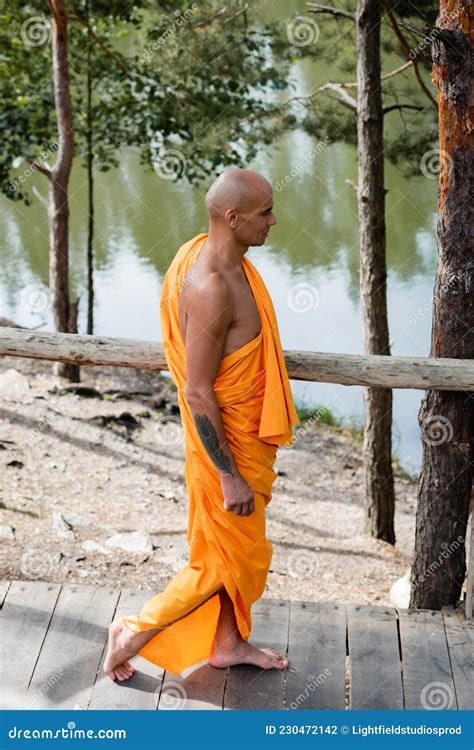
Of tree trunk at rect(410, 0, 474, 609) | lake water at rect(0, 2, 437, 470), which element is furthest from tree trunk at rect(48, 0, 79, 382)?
tree trunk at rect(410, 0, 474, 609)

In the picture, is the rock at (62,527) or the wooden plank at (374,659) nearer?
the wooden plank at (374,659)

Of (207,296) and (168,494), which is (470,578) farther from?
(168,494)

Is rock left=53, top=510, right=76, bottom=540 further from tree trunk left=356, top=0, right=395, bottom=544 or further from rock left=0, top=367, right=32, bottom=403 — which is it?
rock left=0, top=367, right=32, bottom=403

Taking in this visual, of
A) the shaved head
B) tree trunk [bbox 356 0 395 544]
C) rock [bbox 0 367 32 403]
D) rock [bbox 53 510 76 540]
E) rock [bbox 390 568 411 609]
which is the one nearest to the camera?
the shaved head

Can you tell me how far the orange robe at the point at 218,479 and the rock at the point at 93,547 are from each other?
237cm

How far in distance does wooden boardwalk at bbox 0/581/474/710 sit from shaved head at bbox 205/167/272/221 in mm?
1647

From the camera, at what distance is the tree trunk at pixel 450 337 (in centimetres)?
365

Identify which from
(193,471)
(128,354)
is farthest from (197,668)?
(128,354)

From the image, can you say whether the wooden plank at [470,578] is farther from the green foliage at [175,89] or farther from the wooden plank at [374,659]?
the green foliage at [175,89]

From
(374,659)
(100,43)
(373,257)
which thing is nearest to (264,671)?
(374,659)

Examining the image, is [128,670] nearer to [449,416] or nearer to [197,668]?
[197,668]

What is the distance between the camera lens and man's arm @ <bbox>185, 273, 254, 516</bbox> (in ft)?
10.2

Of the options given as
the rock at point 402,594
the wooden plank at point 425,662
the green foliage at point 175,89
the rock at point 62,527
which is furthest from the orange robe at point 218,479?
the green foliage at point 175,89

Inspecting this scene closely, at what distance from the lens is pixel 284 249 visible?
14.0 meters
